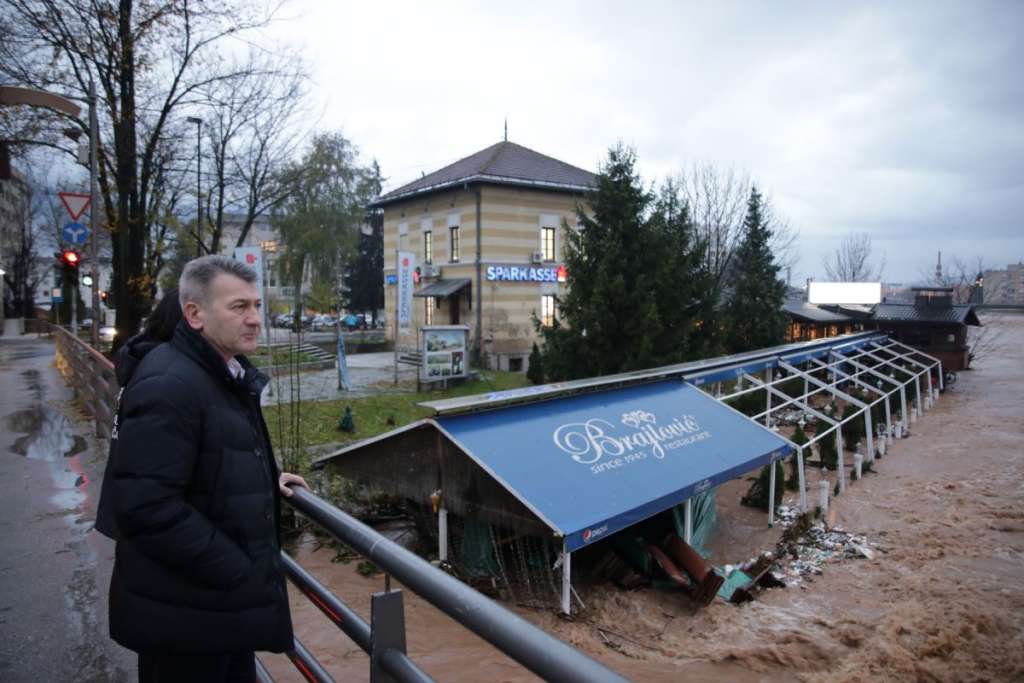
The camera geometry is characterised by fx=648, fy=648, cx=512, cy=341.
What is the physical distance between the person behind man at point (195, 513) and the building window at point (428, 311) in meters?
30.0

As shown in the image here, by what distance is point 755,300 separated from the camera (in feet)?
82.7

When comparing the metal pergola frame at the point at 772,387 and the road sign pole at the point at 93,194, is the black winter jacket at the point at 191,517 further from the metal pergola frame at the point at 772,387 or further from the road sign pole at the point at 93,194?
the road sign pole at the point at 93,194

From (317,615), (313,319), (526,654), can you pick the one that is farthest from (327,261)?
(526,654)

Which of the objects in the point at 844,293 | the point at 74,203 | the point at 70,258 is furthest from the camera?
the point at 844,293

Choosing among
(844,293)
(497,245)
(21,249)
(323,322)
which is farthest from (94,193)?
(323,322)

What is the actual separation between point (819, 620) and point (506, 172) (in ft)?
80.5

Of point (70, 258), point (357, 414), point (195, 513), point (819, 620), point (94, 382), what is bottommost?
point (819, 620)

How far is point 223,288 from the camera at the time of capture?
222 cm

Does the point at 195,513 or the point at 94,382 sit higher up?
the point at 195,513

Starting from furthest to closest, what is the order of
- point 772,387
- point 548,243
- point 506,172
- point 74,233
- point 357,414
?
1. point 548,243
2. point 506,172
3. point 357,414
4. point 772,387
5. point 74,233

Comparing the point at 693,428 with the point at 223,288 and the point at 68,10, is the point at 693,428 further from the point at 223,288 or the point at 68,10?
the point at 68,10

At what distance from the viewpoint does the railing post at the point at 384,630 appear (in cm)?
172

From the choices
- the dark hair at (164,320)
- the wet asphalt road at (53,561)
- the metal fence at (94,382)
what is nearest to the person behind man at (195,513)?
the dark hair at (164,320)

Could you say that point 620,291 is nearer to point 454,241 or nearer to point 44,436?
point 44,436
